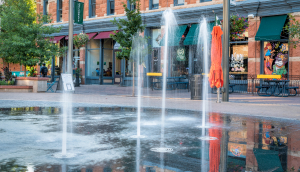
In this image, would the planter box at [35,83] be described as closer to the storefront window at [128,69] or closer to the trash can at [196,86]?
the storefront window at [128,69]

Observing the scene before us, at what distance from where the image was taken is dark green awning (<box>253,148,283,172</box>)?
171 inches

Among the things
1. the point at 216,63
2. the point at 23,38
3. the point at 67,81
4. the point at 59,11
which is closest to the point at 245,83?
the point at 216,63

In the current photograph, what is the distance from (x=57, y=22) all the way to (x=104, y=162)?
98.7 ft

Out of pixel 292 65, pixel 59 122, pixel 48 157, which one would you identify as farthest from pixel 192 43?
pixel 48 157

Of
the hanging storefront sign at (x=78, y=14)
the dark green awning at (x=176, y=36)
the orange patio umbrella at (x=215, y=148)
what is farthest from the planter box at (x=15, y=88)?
the orange patio umbrella at (x=215, y=148)

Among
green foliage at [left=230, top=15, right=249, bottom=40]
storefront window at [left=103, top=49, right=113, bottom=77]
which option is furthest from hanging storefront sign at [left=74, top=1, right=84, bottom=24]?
green foliage at [left=230, top=15, right=249, bottom=40]

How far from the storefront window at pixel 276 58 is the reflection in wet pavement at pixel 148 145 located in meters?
11.6

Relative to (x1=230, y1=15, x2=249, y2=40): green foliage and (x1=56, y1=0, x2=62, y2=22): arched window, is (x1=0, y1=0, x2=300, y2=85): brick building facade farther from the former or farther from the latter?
(x1=230, y1=15, x2=249, y2=40): green foliage

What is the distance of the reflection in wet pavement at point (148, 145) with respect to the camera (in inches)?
175

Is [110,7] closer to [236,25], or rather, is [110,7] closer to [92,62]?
[92,62]

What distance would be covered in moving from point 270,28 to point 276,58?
6.00 ft

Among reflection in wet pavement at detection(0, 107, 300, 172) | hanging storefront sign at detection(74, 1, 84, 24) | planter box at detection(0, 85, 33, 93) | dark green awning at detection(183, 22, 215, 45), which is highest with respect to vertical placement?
hanging storefront sign at detection(74, 1, 84, 24)

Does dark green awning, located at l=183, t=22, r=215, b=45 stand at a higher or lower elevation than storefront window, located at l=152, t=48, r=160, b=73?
higher

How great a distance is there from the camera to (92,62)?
30469 mm
